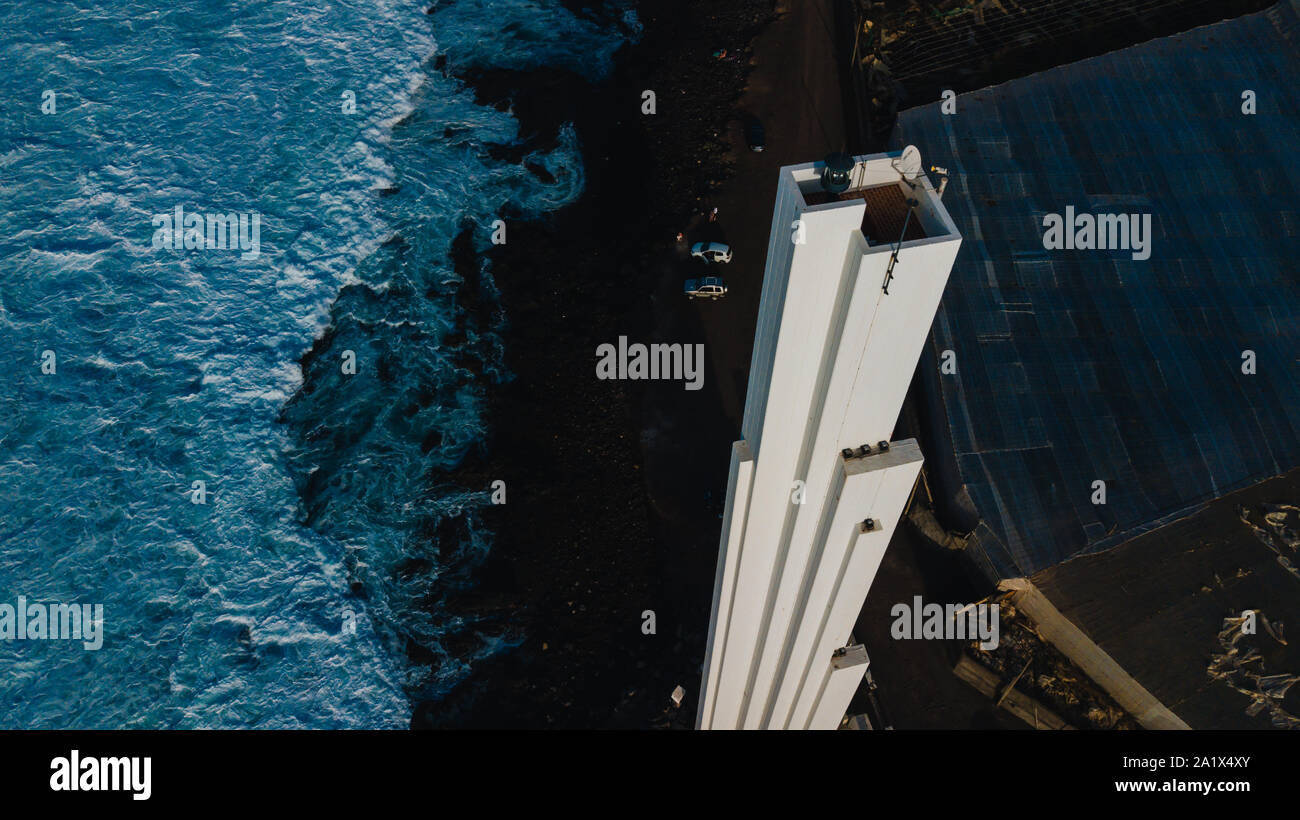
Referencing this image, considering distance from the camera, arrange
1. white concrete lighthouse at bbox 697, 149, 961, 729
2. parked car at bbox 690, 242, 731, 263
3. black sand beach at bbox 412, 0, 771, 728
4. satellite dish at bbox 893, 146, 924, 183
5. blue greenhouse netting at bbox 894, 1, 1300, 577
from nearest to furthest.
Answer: white concrete lighthouse at bbox 697, 149, 961, 729 → satellite dish at bbox 893, 146, 924, 183 → blue greenhouse netting at bbox 894, 1, 1300, 577 → black sand beach at bbox 412, 0, 771, 728 → parked car at bbox 690, 242, 731, 263

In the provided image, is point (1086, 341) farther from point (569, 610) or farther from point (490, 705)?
point (490, 705)

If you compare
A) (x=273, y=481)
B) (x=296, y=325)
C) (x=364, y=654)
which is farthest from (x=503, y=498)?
(x=296, y=325)

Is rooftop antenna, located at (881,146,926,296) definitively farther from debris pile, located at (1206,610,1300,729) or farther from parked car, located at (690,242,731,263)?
parked car, located at (690,242,731,263)

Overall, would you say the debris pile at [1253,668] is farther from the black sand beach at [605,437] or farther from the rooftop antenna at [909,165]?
the rooftop antenna at [909,165]

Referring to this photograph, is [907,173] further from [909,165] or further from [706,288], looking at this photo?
[706,288]

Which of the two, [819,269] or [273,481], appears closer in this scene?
[819,269]

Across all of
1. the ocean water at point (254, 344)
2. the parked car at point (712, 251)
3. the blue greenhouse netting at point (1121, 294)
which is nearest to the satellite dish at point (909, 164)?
the blue greenhouse netting at point (1121, 294)

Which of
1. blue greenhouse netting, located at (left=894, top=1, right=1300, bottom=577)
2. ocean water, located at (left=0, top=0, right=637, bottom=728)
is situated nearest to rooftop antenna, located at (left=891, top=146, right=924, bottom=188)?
blue greenhouse netting, located at (left=894, top=1, right=1300, bottom=577)
